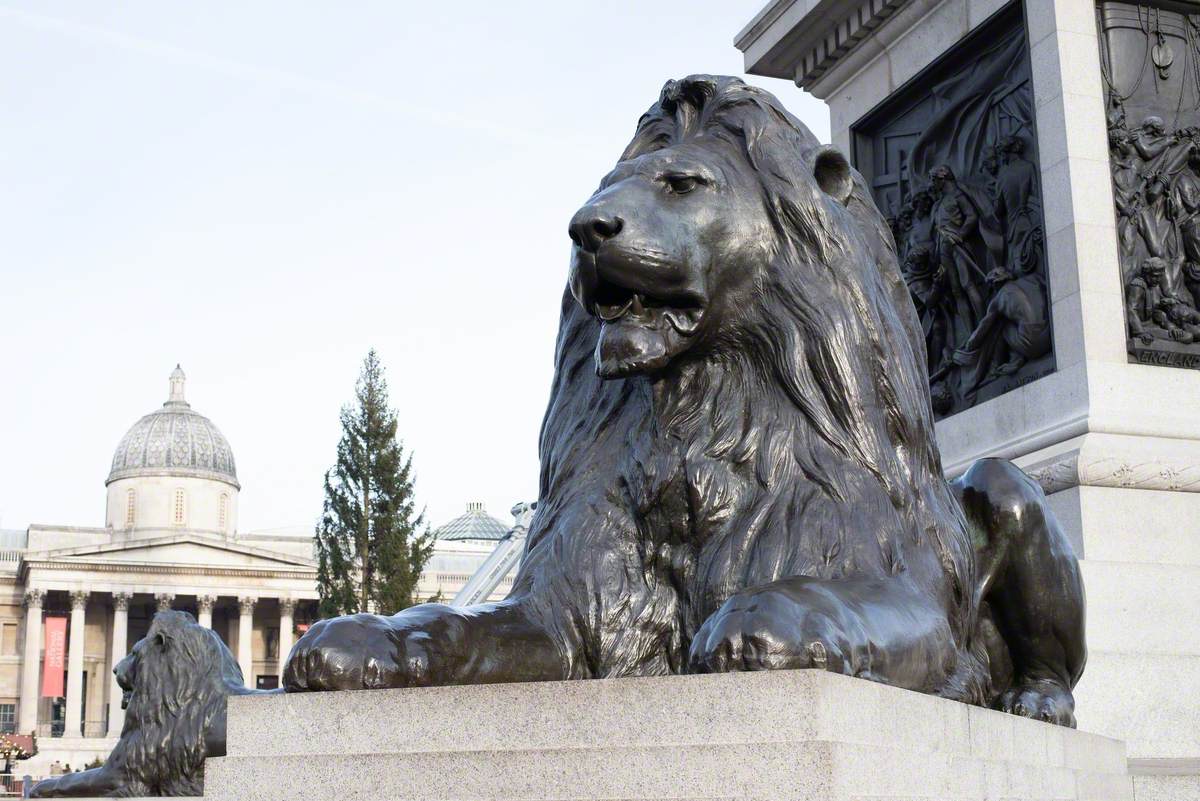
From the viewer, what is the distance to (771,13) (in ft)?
30.9

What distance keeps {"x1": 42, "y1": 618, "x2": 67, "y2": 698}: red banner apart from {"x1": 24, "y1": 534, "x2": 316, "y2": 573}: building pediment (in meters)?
4.45

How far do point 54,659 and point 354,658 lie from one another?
225 ft

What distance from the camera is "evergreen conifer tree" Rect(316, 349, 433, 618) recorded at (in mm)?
42094

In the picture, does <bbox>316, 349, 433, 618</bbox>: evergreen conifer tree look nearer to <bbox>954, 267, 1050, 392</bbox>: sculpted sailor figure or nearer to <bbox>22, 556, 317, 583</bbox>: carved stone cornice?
<bbox>22, 556, 317, 583</bbox>: carved stone cornice

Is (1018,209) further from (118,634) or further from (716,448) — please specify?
(118,634)

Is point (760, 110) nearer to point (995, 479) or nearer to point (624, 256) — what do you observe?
point (624, 256)

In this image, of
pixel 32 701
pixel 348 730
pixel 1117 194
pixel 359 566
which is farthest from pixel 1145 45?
pixel 32 701

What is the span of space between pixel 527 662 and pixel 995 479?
1.28 meters

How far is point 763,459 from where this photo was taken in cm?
289

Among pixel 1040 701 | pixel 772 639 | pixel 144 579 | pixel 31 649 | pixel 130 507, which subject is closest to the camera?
pixel 772 639

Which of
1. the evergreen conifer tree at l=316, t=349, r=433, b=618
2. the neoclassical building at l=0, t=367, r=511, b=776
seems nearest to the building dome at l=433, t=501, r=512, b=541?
the neoclassical building at l=0, t=367, r=511, b=776

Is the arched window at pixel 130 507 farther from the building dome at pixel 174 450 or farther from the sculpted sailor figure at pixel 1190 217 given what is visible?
the sculpted sailor figure at pixel 1190 217

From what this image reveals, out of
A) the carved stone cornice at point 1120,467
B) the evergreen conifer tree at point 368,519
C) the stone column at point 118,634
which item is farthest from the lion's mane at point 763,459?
the stone column at point 118,634

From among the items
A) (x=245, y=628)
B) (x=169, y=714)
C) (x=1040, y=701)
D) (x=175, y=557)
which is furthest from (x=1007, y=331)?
(x=245, y=628)
